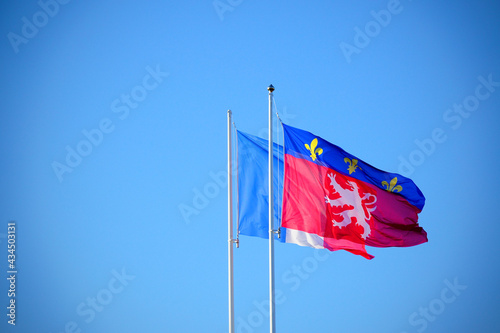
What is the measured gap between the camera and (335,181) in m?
20.5

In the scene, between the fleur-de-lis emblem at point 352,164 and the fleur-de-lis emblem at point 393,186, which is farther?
the fleur-de-lis emblem at point 393,186

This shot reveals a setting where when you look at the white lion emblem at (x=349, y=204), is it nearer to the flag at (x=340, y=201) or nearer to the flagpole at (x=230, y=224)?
the flag at (x=340, y=201)

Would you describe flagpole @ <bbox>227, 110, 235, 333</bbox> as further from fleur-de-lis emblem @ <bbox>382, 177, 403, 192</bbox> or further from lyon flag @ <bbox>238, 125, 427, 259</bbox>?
fleur-de-lis emblem @ <bbox>382, 177, 403, 192</bbox>

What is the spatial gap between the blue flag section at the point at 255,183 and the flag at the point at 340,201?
39cm

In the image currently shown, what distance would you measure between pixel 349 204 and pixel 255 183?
3.58 m

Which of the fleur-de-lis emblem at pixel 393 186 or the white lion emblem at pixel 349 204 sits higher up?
the fleur-de-lis emblem at pixel 393 186

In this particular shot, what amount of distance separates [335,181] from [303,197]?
4.53 ft

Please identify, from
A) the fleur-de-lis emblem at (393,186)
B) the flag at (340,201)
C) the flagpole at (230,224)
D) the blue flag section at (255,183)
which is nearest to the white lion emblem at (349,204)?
the flag at (340,201)

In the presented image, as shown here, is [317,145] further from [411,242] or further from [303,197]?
[411,242]

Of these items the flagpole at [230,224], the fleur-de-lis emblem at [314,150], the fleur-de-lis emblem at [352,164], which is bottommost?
the flagpole at [230,224]

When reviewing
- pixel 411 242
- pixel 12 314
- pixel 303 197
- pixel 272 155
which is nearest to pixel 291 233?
pixel 303 197

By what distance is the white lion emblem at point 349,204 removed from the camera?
20188 mm

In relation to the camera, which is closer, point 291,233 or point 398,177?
point 291,233

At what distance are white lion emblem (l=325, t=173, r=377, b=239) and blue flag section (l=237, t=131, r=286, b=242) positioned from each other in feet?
6.51
